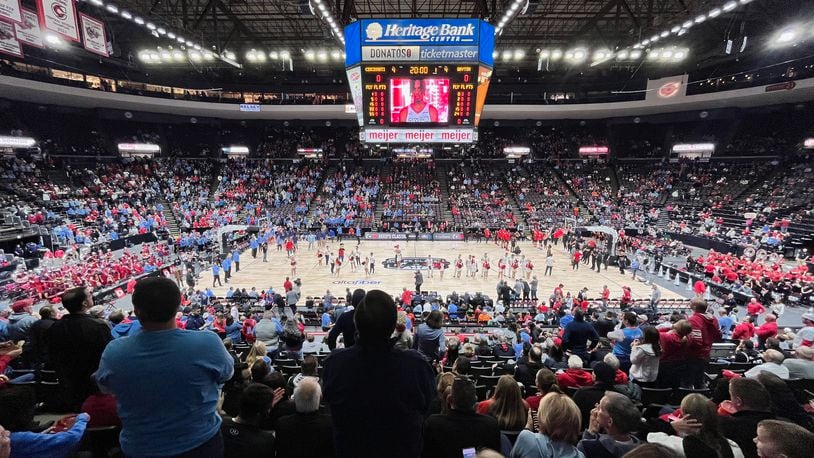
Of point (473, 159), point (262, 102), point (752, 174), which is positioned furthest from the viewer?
point (473, 159)

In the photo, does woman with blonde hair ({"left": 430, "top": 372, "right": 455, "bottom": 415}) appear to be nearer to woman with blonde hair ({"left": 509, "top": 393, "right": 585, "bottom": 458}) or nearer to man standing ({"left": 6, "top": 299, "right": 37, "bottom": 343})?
woman with blonde hair ({"left": 509, "top": 393, "right": 585, "bottom": 458})

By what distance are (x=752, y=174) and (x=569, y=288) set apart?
29.1 m

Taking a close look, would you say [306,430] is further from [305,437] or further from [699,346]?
[699,346]

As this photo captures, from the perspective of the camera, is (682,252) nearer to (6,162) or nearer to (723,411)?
(723,411)

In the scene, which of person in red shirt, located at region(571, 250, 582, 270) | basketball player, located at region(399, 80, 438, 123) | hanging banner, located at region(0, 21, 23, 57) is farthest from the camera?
person in red shirt, located at region(571, 250, 582, 270)

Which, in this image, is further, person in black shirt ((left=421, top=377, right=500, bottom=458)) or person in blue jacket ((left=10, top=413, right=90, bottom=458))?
person in black shirt ((left=421, top=377, right=500, bottom=458))

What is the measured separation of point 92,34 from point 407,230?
78.5 feet

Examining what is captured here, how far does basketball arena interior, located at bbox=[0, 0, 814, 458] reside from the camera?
Result: 8.66ft

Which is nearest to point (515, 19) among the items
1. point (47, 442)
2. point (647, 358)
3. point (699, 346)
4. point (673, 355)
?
point (699, 346)

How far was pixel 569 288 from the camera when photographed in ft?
63.2

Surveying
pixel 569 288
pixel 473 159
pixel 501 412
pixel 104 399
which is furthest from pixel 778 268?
pixel 473 159

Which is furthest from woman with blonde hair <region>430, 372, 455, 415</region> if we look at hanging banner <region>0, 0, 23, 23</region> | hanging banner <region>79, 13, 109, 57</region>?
hanging banner <region>79, 13, 109, 57</region>

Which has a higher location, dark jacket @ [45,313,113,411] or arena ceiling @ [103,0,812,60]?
arena ceiling @ [103,0,812,60]

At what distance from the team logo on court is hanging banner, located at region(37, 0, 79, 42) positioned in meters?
17.4
